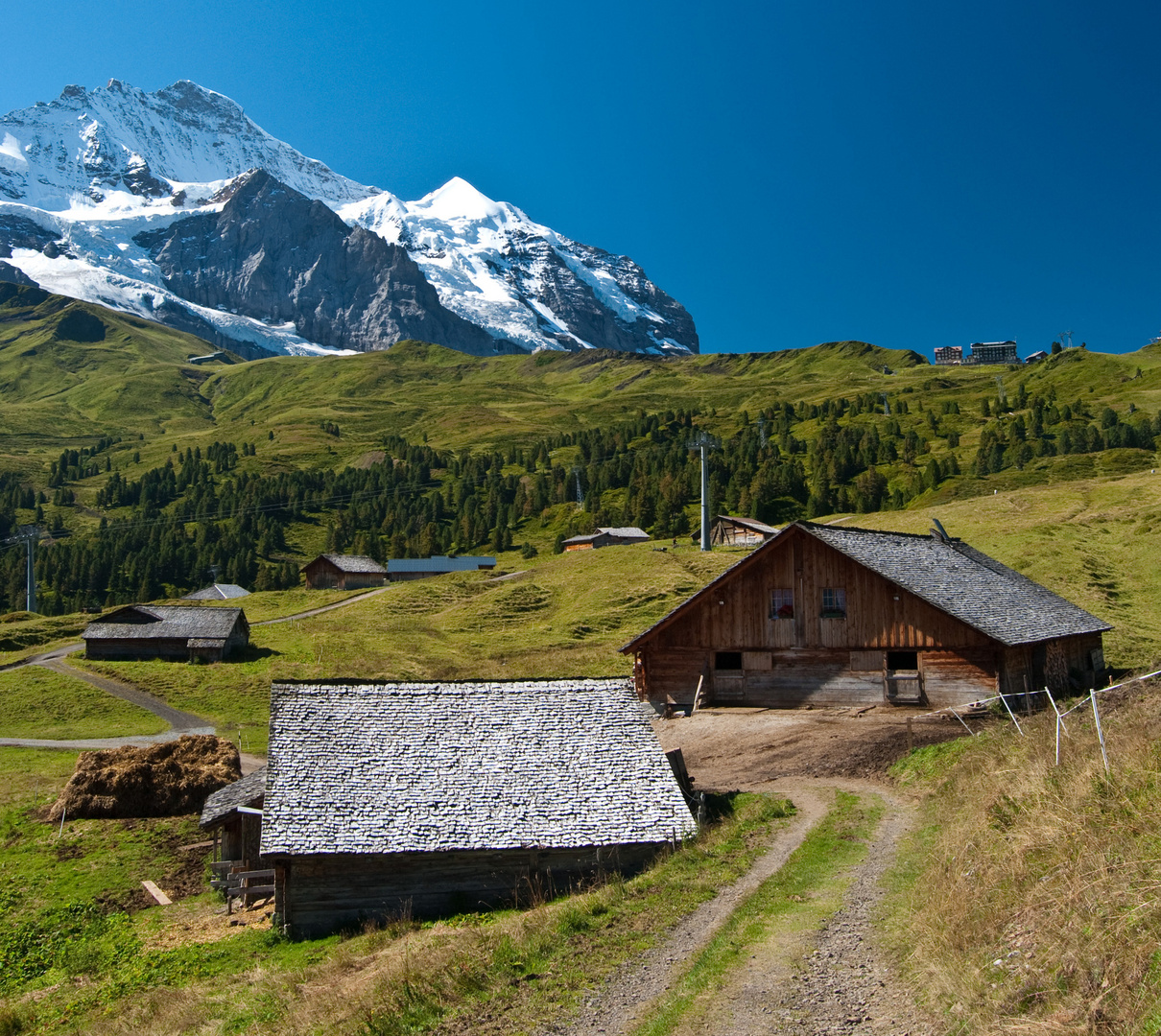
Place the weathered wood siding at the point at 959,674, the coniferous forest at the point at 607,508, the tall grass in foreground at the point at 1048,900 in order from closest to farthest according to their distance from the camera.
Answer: the tall grass in foreground at the point at 1048,900
the weathered wood siding at the point at 959,674
the coniferous forest at the point at 607,508

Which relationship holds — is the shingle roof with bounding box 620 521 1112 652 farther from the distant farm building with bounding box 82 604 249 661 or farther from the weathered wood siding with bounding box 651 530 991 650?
the distant farm building with bounding box 82 604 249 661

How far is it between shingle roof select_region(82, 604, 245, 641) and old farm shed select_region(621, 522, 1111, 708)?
52.6m

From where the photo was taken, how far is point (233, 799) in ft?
95.8

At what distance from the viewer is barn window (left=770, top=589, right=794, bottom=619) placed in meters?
38.8

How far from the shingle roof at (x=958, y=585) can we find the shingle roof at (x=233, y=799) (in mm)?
16457

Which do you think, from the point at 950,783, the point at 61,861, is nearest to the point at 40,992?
the point at 61,861

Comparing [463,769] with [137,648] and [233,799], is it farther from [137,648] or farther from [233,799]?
[137,648]

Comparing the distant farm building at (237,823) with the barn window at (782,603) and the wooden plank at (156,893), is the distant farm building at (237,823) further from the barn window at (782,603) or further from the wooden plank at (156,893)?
the barn window at (782,603)

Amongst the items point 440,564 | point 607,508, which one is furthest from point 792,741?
point 607,508

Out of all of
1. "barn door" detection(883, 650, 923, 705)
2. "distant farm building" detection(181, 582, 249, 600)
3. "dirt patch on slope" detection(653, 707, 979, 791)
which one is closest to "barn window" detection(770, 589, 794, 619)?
"dirt patch on slope" detection(653, 707, 979, 791)

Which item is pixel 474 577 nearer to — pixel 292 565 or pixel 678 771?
pixel 292 565

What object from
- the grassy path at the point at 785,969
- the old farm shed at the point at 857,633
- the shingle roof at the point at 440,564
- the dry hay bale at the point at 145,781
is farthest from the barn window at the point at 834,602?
the shingle roof at the point at 440,564

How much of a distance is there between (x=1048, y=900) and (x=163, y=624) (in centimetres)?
8326

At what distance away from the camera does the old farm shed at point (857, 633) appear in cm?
3619
